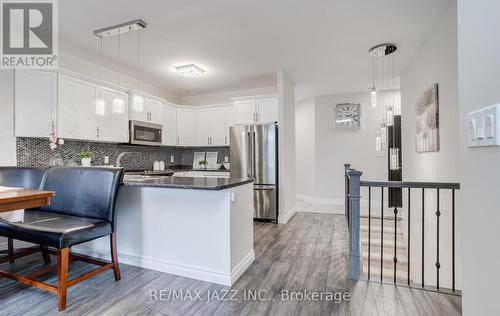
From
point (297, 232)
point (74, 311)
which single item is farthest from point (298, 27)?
point (74, 311)

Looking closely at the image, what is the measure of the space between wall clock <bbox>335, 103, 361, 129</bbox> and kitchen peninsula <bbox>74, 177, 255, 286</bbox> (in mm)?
4121

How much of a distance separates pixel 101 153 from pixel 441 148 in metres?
4.80

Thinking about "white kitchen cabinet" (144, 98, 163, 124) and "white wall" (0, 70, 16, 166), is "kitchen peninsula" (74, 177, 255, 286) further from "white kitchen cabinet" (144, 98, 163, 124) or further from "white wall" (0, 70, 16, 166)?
"white kitchen cabinet" (144, 98, 163, 124)

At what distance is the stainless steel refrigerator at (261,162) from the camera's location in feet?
14.4

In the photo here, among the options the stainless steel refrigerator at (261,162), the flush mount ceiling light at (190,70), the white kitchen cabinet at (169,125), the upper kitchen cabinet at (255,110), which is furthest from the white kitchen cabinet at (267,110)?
the white kitchen cabinet at (169,125)

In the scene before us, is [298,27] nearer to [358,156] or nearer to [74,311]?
[74,311]

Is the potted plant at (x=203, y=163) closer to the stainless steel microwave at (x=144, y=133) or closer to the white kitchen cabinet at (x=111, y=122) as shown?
the stainless steel microwave at (x=144, y=133)

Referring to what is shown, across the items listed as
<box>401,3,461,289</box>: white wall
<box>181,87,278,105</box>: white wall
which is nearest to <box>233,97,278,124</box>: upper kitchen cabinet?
<box>181,87,278,105</box>: white wall

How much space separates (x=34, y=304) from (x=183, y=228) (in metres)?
1.21

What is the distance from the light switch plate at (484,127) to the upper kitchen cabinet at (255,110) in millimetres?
3910

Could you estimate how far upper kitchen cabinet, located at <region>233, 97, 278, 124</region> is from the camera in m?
4.66

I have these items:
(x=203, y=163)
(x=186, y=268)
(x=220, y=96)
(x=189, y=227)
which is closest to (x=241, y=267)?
(x=186, y=268)

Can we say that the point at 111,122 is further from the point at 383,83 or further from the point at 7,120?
the point at 383,83

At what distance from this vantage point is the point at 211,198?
226 centimetres
